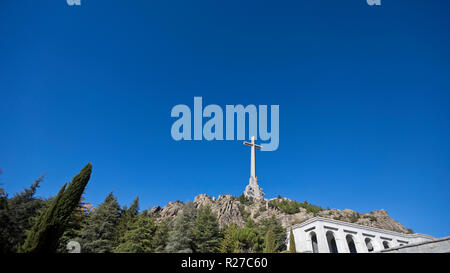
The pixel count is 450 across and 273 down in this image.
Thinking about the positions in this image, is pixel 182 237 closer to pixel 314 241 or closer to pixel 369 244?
pixel 314 241

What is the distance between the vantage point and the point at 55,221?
1437 cm

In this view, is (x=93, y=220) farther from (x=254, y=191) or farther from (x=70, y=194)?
(x=254, y=191)

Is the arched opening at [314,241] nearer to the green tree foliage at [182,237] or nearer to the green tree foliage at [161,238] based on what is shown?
the green tree foliage at [182,237]

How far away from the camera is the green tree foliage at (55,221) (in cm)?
1351

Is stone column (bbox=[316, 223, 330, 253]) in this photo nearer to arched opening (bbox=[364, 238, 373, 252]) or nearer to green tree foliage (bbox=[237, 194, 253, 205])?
arched opening (bbox=[364, 238, 373, 252])

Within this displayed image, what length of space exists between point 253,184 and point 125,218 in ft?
137

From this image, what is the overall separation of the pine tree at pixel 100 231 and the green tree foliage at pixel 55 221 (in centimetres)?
1096

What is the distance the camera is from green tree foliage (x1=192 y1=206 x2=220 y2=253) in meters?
28.3

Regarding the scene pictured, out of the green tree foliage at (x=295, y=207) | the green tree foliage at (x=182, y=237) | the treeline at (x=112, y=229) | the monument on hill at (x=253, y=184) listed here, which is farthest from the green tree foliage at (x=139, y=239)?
the green tree foliage at (x=295, y=207)

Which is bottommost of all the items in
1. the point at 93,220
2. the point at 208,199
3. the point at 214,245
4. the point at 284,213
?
the point at 214,245
